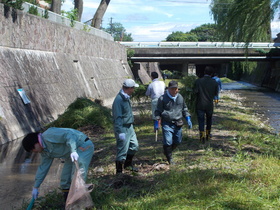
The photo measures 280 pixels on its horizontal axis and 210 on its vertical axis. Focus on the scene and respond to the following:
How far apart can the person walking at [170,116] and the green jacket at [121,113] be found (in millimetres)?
922

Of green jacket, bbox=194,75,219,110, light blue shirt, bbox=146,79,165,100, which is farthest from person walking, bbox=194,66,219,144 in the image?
light blue shirt, bbox=146,79,165,100

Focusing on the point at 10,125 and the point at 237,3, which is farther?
the point at 237,3

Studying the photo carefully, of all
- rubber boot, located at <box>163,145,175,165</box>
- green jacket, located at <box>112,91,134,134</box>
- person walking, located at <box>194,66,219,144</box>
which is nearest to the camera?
green jacket, located at <box>112,91,134,134</box>

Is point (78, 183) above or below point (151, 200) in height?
above

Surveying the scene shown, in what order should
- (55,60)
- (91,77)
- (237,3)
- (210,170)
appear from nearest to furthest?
1. (210,170)
2. (237,3)
3. (55,60)
4. (91,77)

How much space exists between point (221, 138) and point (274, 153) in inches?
80.4

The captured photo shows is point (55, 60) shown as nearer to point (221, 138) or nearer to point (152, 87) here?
point (152, 87)

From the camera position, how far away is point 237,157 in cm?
772

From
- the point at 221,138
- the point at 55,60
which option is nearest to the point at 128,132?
the point at 221,138

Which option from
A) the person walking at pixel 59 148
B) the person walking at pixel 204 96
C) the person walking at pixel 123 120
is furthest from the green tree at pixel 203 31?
the person walking at pixel 59 148

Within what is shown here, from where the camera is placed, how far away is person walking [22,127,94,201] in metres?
4.91

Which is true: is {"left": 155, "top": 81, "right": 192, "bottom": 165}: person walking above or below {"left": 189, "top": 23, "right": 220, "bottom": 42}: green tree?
below

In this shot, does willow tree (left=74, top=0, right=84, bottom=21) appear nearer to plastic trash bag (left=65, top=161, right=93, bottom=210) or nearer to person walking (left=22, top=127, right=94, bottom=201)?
person walking (left=22, top=127, right=94, bottom=201)

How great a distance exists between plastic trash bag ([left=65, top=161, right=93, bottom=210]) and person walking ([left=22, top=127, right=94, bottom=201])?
22cm
